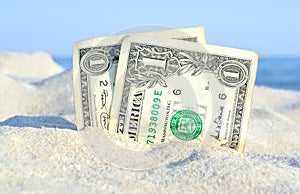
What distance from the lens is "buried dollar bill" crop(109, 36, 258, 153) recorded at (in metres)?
2.10

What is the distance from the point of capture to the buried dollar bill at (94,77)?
7.11ft

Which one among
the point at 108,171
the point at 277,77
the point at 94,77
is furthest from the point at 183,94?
the point at 277,77

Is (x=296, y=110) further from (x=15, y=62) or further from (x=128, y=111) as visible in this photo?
(x=15, y=62)

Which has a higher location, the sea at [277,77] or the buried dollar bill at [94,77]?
the buried dollar bill at [94,77]

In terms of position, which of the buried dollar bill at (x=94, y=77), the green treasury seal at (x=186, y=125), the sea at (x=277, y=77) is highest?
the buried dollar bill at (x=94, y=77)

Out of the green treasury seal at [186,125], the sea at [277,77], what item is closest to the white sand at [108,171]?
the green treasury seal at [186,125]

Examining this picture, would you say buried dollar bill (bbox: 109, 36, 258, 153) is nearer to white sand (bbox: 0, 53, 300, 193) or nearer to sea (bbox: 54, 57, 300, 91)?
white sand (bbox: 0, 53, 300, 193)

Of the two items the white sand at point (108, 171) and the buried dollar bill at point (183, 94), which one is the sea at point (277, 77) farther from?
the white sand at point (108, 171)

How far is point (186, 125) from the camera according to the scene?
82.4 inches

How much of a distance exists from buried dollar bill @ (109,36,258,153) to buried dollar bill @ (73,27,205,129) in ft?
0.19

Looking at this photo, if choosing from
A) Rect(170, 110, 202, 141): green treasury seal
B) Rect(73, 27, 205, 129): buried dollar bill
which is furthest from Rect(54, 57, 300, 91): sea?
Rect(170, 110, 202, 141): green treasury seal

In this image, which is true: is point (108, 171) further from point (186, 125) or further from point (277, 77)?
point (277, 77)

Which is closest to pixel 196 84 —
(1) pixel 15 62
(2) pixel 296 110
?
(2) pixel 296 110

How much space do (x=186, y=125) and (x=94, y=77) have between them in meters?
0.54
